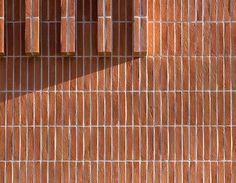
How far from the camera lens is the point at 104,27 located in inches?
216

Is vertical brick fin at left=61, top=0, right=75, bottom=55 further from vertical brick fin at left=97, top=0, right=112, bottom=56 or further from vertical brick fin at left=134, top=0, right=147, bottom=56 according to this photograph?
vertical brick fin at left=134, top=0, right=147, bottom=56

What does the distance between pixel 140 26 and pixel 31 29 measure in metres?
1.09

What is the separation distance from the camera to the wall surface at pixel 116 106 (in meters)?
5.57

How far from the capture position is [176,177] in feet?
18.4

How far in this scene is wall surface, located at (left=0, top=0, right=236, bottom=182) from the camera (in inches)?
219

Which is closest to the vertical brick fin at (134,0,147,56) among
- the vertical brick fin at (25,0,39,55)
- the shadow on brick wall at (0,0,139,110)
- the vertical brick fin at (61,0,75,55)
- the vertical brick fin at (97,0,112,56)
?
the shadow on brick wall at (0,0,139,110)

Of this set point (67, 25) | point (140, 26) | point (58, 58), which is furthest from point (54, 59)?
point (140, 26)

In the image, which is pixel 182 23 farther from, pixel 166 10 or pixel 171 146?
pixel 171 146

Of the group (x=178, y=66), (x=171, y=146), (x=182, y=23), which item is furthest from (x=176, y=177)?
(x=182, y=23)

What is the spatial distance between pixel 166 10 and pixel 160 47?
386 millimetres

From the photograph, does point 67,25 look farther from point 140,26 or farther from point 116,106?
point 116,106

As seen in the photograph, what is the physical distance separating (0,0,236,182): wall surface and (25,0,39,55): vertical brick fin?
12 centimetres

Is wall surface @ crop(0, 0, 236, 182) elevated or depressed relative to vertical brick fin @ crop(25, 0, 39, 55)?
depressed

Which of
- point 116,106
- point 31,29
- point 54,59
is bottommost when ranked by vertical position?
point 116,106
